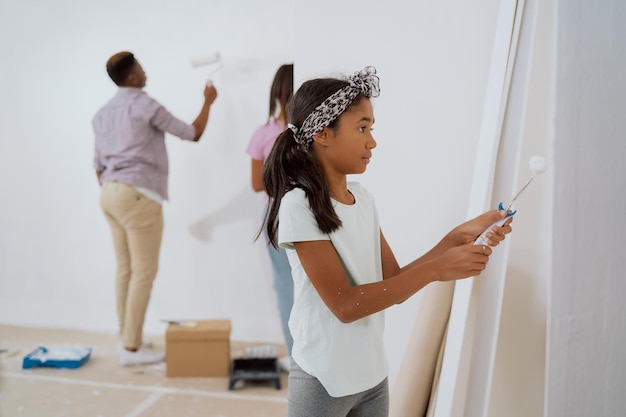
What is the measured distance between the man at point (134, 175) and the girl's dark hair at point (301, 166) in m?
1.92

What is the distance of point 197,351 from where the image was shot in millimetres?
2900

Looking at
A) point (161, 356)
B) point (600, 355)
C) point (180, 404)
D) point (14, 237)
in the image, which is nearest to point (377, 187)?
point (600, 355)

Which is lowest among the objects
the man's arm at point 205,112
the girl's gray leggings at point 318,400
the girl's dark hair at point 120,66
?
the girl's gray leggings at point 318,400

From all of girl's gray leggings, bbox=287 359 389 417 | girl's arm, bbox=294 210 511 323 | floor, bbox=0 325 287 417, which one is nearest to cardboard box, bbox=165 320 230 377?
floor, bbox=0 325 287 417

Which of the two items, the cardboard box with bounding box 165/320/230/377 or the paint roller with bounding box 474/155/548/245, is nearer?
the paint roller with bounding box 474/155/548/245

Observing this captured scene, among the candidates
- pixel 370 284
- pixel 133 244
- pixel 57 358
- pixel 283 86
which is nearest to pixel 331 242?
pixel 370 284

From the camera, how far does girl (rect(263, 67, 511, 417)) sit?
108cm

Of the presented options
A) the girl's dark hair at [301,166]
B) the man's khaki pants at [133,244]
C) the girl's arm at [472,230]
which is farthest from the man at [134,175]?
the girl's arm at [472,230]

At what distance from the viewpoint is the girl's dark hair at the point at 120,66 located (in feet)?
9.45

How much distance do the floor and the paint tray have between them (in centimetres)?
3

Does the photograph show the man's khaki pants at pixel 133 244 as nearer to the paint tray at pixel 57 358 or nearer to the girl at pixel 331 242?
the paint tray at pixel 57 358

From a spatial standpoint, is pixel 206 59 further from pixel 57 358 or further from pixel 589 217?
pixel 589 217

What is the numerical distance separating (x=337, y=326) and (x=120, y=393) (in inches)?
75.8

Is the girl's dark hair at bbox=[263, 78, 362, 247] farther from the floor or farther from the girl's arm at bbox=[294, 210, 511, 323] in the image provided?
the floor
